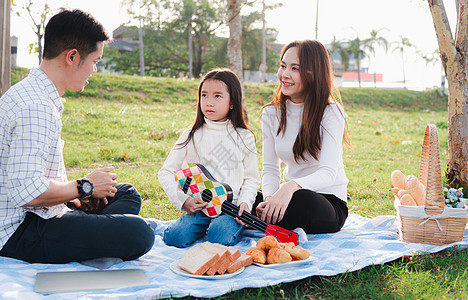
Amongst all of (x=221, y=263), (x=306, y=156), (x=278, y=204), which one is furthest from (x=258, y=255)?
(x=306, y=156)

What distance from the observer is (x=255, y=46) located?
3331cm

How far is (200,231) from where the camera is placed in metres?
3.46

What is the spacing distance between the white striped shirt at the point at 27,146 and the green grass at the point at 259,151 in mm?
1109

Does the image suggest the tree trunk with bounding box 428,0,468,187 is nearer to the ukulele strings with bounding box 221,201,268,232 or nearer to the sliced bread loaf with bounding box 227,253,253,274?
the ukulele strings with bounding box 221,201,268,232

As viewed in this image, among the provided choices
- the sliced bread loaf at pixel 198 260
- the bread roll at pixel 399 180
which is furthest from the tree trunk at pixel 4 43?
the bread roll at pixel 399 180

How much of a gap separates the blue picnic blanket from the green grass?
6 cm

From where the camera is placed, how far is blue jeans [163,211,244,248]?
129 inches

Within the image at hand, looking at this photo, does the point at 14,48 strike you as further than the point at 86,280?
Yes

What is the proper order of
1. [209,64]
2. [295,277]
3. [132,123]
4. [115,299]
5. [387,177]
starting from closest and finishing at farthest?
1. [115,299]
2. [295,277]
3. [387,177]
4. [132,123]
5. [209,64]

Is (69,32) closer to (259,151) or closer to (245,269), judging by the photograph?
A: (245,269)

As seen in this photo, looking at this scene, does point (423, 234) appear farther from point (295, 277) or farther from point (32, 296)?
point (32, 296)

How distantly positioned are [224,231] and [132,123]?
7455mm

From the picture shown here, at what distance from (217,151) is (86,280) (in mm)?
1466

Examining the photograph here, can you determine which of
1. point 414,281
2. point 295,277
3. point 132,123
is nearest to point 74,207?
point 295,277
